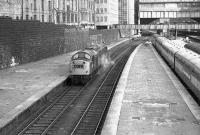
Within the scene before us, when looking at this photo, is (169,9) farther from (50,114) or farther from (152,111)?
(152,111)

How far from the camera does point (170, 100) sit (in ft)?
66.6

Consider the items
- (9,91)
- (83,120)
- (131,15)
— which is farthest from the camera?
(131,15)

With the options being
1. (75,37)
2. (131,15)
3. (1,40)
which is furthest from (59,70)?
(131,15)

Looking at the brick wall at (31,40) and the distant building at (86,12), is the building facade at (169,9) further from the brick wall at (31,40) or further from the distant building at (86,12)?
the brick wall at (31,40)

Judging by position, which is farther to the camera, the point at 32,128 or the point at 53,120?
the point at 53,120

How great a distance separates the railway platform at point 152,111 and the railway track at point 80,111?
3.62 ft

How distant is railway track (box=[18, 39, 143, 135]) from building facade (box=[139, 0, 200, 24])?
337ft

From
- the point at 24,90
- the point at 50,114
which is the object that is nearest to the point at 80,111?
the point at 50,114

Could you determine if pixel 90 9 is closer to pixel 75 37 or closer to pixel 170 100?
pixel 75 37

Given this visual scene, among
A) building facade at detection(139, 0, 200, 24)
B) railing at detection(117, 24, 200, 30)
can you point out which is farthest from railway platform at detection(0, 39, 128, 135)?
building facade at detection(139, 0, 200, 24)

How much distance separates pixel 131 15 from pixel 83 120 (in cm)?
15897

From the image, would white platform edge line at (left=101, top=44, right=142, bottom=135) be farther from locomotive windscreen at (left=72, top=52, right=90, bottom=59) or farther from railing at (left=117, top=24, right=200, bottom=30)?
railing at (left=117, top=24, right=200, bottom=30)

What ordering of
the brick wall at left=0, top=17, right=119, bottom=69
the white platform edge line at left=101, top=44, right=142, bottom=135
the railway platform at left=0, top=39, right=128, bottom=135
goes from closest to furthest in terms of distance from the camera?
the white platform edge line at left=101, top=44, right=142, bottom=135
the railway platform at left=0, top=39, right=128, bottom=135
the brick wall at left=0, top=17, right=119, bottom=69

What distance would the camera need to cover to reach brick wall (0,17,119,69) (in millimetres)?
34812
